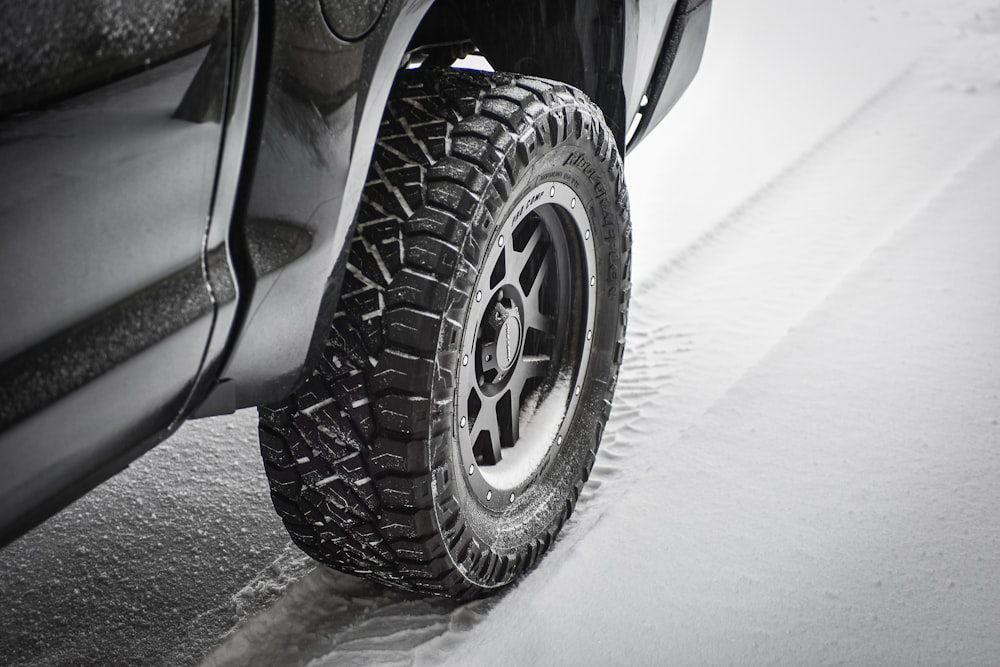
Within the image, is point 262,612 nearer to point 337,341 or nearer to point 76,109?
point 337,341

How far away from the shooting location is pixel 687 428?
2.44 meters

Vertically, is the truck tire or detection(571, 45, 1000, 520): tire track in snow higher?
the truck tire

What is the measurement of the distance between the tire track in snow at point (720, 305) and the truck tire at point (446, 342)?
0.12m

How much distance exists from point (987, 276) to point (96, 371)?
2980 millimetres

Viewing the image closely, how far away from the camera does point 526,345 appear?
1996 mm

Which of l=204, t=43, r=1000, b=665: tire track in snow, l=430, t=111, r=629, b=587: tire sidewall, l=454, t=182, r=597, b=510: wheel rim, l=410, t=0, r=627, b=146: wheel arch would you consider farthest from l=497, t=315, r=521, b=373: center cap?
l=410, t=0, r=627, b=146: wheel arch

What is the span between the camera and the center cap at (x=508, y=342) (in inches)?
69.9

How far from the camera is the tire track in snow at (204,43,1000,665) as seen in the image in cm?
177

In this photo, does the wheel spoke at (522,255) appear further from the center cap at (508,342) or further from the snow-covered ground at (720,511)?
the snow-covered ground at (720,511)

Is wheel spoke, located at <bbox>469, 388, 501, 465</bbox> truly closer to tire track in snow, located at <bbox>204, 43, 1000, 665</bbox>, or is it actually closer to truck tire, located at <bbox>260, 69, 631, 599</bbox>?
truck tire, located at <bbox>260, 69, 631, 599</bbox>

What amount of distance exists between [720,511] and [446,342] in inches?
36.4

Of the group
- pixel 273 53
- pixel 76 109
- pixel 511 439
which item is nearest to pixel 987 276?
pixel 511 439

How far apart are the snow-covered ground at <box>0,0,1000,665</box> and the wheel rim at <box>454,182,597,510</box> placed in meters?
0.24

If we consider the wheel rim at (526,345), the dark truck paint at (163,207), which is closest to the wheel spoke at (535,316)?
the wheel rim at (526,345)
